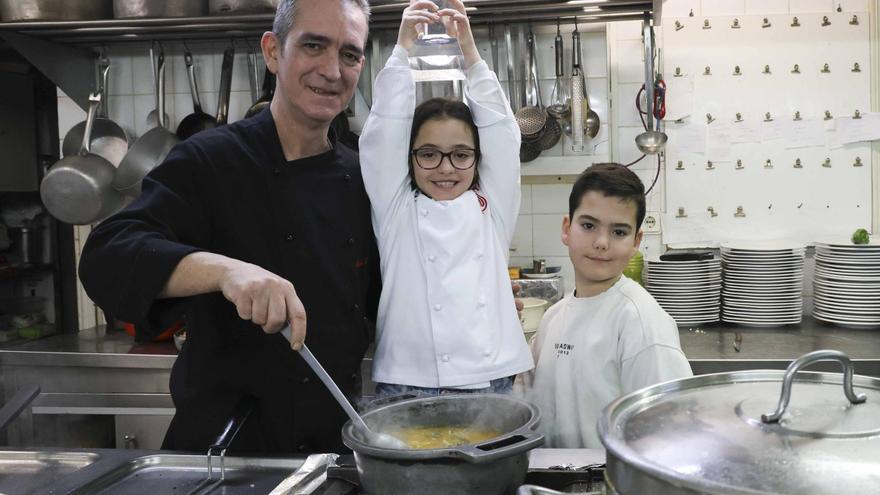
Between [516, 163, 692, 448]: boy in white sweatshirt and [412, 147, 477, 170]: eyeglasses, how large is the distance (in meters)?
0.25

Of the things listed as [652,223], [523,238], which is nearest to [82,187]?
[523,238]

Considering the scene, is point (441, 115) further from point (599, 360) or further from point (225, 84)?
point (225, 84)

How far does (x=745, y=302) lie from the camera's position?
275cm

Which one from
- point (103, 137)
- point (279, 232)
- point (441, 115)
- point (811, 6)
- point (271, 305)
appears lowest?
point (271, 305)

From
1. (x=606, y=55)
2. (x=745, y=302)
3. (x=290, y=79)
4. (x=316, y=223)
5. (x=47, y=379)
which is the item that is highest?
(x=606, y=55)

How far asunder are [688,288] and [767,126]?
828 millimetres

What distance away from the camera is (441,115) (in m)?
1.50

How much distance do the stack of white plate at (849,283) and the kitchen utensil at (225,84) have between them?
2517 millimetres

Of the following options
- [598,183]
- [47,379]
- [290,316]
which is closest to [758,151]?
[598,183]

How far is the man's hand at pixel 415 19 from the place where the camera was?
4.84 ft

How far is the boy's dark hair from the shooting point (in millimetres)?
1447

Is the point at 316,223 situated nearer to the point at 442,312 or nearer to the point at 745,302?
the point at 442,312

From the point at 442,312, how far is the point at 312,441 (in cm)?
36

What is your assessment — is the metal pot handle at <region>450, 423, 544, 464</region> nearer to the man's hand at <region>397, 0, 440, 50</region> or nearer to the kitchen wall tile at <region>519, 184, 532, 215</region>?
the man's hand at <region>397, 0, 440, 50</region>
